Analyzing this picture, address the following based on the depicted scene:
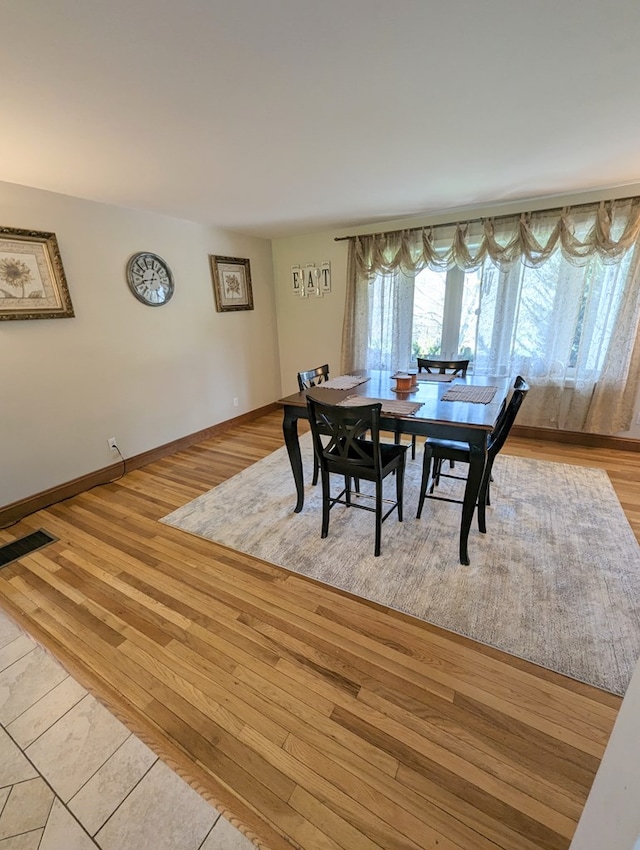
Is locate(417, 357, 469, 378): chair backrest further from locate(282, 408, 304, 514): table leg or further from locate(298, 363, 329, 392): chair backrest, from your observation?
locate(282, 408, 304, 514): table leg

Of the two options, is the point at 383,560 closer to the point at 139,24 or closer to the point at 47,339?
the point at 139,24

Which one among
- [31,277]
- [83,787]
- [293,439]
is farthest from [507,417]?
[31,277]

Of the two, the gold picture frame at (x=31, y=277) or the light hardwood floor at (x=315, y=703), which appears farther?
the gold picture frame at (x=31, y=277)

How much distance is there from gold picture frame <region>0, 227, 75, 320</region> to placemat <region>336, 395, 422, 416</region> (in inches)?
91.5

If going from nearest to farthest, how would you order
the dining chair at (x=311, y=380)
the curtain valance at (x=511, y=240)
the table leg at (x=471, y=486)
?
the table leg at (x=471, y=486)
the dining chair at (x=311, y=380)
the curtain valance at (x=511, y=240)

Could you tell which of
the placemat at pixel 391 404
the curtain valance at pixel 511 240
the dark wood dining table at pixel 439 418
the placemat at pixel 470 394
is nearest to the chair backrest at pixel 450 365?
the dark wood dining table at pixel 439 418

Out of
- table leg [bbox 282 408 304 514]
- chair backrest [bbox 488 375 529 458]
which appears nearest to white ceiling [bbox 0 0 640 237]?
chair backrest [bbox 488 375 529 458]

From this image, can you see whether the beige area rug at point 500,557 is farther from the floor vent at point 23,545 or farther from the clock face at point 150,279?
the clock face at point 150,279

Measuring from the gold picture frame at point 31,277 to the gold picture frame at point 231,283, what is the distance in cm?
166

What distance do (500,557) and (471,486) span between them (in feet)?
1.73

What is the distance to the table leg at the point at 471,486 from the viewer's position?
1.85 metres

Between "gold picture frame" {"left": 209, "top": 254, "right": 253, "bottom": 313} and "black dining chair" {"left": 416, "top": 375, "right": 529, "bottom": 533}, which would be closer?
"black dining chair" {"left": 416, "top": 375, "right": 529, "bottom": 533}

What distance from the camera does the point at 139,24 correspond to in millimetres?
1080

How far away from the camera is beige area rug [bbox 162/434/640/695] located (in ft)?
5.18
